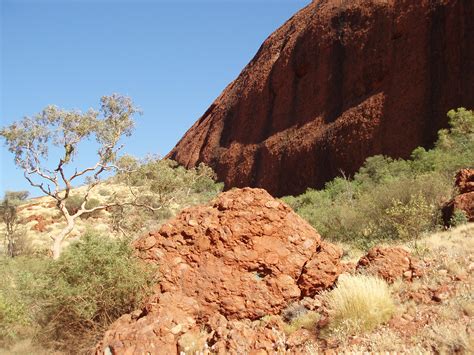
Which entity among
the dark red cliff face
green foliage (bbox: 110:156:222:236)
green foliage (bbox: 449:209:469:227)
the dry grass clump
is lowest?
the dry grass clump

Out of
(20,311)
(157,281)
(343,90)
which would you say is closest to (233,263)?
(157,281)

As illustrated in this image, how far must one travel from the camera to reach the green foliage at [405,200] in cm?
1090

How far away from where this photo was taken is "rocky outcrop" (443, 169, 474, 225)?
1071 centimetres

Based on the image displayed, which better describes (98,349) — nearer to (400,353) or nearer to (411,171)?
(400,353)

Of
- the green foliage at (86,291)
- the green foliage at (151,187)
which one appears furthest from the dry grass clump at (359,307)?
the green foliage at (151,187)

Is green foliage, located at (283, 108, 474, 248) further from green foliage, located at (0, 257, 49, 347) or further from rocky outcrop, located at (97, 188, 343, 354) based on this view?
green foliage, located at (0, 257, 49, 347)

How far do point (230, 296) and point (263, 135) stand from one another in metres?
31.1

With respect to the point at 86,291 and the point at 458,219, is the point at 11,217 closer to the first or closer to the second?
the point at 86,291

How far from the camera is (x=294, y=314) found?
605cm

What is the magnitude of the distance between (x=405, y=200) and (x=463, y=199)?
2.51m

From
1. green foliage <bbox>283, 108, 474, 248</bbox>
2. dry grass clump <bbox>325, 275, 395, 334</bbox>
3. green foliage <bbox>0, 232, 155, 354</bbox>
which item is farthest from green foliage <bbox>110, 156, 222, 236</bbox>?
dry grass clump <bbox>325, 275, 395, 334</bbox>

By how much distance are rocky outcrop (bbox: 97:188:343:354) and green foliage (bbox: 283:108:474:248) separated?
4.25 meters

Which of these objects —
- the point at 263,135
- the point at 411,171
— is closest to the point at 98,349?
the point at 411,171

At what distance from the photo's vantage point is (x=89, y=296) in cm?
638
